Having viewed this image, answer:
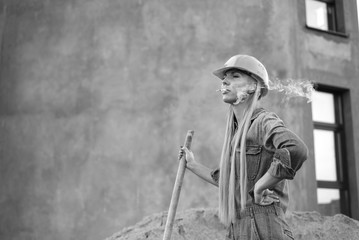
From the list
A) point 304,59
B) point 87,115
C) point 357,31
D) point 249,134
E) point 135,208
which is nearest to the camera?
point 249,134

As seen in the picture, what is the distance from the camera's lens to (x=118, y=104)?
9.28 meters

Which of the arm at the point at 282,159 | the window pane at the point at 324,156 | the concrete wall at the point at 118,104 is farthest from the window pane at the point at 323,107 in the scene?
the arm at the point at 282,159

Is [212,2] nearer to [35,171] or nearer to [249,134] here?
[35,171]

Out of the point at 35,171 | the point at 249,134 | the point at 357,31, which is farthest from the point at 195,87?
the point at 249,134

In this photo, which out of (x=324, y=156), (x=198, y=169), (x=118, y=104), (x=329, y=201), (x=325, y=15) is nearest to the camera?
(x=198, y=169)

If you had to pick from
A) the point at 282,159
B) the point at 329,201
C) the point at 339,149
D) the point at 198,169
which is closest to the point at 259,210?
the point at 282,159

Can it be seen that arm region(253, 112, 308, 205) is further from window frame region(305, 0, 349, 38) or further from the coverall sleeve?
window frame region(305, 0, 349, 38)

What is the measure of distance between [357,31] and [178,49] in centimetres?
454

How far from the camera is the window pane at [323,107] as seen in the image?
10711mm

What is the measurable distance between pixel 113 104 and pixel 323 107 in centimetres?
475

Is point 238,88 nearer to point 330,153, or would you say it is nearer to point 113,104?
point 113,104

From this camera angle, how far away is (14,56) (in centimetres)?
1031

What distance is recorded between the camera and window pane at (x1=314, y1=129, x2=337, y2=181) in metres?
10.4

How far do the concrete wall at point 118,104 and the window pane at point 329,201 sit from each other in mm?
735
